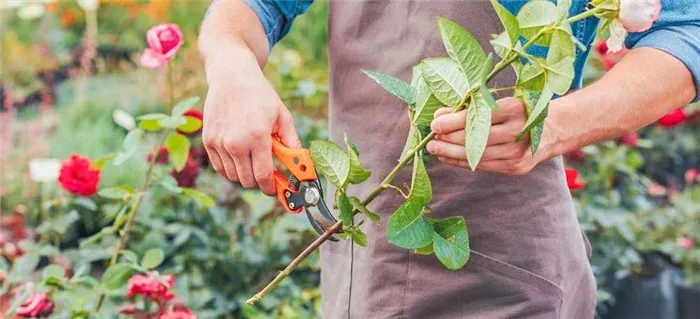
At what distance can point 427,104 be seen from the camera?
104 centimetres

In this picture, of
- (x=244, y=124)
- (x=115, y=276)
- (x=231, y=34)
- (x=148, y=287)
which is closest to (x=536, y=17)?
(x=244, y=124)

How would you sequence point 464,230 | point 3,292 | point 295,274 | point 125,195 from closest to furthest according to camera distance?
point 464,230 → point 125,195 → point 3,292 → point 295,274

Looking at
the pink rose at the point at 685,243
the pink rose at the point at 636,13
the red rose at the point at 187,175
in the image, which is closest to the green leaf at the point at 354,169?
the pink rose at the point at 636,13

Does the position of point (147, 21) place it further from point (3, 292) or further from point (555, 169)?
point (555, 169)

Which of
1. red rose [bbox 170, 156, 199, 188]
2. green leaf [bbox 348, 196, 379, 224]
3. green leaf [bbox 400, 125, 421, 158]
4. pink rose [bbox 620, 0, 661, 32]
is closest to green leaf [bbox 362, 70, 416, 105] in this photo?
green leaf [bbox 400, 125, 421, 158]

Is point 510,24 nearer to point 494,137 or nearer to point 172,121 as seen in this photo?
point 494,137

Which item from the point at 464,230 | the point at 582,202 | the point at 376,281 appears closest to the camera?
the point at 464,230

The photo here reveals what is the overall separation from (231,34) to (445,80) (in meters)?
0.48

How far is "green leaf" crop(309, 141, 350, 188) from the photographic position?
1112 mm

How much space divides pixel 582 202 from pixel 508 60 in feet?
6.25

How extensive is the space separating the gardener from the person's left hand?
0.04m

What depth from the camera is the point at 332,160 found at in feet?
3.67

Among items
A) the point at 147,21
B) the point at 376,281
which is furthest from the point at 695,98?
the point at 147,21

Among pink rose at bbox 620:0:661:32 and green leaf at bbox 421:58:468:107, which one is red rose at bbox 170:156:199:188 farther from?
pink rose at bbox 620:0:661:32
